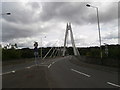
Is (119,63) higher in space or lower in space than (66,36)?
lower

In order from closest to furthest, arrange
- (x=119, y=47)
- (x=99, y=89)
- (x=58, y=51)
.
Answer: (x=99, y=89), (x=119, y=47), (x=58, y=51)

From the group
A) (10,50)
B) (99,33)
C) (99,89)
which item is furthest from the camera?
(10,50)

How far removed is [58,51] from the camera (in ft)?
538

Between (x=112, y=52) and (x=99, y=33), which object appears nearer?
Result: (x=112, y=52)

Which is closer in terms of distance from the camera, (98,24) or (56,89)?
(56,89)

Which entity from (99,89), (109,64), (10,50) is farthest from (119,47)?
(10,50)

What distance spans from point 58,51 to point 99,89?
154362 millimetres

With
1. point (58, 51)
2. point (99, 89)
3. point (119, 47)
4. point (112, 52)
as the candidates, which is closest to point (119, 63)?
point (119, 47)

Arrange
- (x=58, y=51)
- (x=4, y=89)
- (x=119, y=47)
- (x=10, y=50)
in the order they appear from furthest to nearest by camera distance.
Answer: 1. (x=58, y=51)
2. (x=10, y=50)
3. (x=119, y=47)
4. (x=4, y=89)

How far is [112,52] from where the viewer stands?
1168 inches

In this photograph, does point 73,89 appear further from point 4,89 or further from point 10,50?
point 10,50

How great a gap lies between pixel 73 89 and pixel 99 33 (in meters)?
23.6

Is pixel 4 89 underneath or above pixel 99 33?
underneath

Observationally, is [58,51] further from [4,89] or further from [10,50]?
[4,89]
